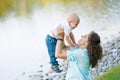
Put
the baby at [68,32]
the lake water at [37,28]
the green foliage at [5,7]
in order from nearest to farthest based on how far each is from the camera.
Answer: the baby at [68,32] → the lake water at [37,28] → the green foliage at [5,7]

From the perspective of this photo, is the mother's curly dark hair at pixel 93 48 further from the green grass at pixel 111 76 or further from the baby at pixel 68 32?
the green grass at pixel 111 76

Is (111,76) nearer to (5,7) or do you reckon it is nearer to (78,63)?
(78,63)

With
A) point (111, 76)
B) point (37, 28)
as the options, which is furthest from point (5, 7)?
point (111, 76)

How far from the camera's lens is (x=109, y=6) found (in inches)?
338

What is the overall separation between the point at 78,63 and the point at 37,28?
205 inches

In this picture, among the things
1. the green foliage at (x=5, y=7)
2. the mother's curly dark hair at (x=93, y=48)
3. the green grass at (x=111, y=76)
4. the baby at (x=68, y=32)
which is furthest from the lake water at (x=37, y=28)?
the mother's curly dark hair at (x=93, y=48)

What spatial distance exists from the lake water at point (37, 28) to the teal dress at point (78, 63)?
3.72 m

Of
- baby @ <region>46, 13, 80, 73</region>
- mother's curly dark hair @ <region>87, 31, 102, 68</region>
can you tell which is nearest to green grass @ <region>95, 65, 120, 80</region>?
baby @ <region>46, 13, 80, 73</region>

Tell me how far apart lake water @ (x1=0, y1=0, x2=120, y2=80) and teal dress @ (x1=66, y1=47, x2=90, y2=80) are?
372cm

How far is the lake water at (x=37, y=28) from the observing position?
7.02m

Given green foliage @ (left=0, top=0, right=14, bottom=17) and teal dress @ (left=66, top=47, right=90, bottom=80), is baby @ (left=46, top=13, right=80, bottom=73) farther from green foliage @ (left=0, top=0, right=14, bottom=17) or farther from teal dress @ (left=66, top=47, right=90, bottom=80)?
green foliage @ (left=0, top=0, right=14, bottom=17)

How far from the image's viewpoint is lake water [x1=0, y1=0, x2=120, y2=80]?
702 cm

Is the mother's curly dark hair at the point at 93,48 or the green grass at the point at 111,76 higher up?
the mother's curly dark hair at the point at 93,48

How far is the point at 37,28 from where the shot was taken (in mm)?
7953
